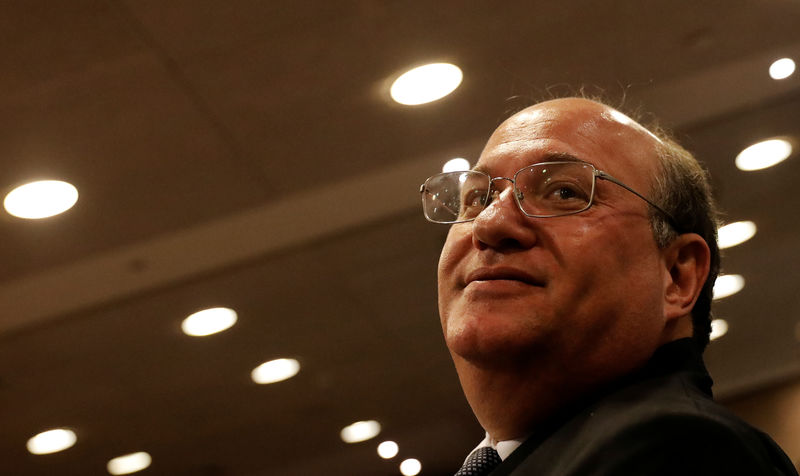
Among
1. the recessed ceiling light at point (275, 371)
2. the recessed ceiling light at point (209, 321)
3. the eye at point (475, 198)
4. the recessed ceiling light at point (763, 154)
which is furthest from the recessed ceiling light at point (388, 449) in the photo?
the eye at point (475, 198)

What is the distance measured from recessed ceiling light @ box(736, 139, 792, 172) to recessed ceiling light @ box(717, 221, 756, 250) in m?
0.64

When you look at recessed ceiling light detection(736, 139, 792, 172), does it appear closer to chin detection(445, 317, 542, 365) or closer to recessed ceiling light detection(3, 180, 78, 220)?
recessed ceiling light detection(3, 180, 78, 220)

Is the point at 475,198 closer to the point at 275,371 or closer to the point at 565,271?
the point at 565,271

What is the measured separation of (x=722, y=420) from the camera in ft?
3.07

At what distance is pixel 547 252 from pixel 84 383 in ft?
16.2

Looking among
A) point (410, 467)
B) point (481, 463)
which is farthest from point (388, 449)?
point (481, 463)

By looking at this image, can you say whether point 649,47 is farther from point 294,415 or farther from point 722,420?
point 294,415

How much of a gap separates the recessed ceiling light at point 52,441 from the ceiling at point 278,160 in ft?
0.75

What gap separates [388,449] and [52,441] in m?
2.71

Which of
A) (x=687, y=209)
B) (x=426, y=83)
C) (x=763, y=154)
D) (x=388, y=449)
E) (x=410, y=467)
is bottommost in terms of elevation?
(x=687, y=209)

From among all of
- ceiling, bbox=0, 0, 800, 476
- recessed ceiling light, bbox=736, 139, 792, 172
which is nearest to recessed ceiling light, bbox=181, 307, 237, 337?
ceiling, bbox=0, 0, 800, 476

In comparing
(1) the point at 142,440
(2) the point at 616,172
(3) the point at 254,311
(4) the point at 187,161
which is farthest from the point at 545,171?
(1) the point at 142,440

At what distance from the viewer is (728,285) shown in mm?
5941

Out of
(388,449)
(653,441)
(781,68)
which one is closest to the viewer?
(653,441)
